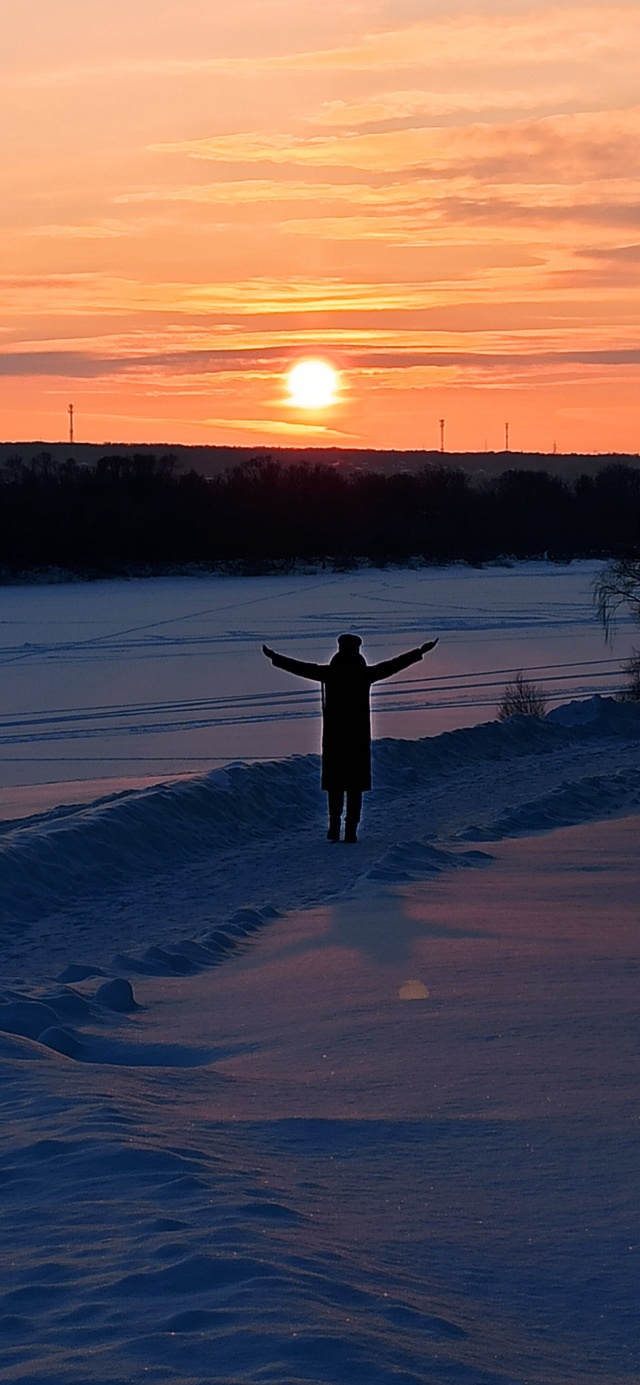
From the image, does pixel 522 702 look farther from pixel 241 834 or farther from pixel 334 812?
pixel 334 812

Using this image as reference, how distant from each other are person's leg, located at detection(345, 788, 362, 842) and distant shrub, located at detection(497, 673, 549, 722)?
7.93 meters

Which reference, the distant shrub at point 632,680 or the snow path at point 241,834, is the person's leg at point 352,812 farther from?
the distant shrub at point 632,680

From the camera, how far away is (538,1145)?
16.3ft

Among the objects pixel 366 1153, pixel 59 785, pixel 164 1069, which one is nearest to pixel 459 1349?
pixel 366 1153

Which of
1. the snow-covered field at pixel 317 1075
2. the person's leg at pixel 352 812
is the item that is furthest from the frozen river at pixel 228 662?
the person's leg at pixel 352 812

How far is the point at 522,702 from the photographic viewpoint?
21.0 metres

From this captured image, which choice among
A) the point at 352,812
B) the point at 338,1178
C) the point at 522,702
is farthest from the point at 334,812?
the point at 522,702

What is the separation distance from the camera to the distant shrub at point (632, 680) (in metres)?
23.0

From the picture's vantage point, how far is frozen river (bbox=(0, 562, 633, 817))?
57.9 ft

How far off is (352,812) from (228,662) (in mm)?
15679

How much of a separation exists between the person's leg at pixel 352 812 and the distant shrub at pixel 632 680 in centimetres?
1073

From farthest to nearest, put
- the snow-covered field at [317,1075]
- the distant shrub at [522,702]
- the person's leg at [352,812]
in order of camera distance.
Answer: the distant shrub at [522,702] → the person's leg at [352,812] → the snow-covered field at [317,1075]

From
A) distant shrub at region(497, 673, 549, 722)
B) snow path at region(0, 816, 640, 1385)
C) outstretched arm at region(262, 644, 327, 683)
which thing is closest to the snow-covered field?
snow path at region(0, 816, 640, 1385)

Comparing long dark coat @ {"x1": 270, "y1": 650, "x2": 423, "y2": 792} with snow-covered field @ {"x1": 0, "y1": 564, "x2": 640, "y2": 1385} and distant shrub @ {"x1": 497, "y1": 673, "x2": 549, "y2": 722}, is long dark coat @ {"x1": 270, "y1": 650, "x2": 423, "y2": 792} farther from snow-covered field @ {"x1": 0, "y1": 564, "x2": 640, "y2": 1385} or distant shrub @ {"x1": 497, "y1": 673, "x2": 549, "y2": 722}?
distant shrub @ {"x1": 497, "y1": 673, "x2": 549, "y2": 722}
